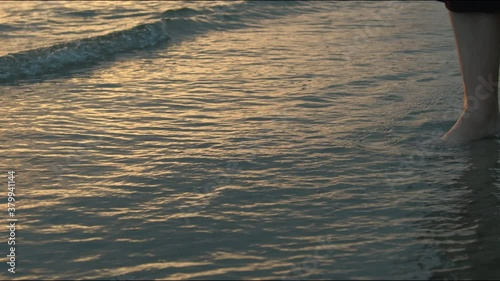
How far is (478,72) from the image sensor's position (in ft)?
14.7

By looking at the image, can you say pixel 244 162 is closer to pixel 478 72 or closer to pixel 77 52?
pixel 478 72

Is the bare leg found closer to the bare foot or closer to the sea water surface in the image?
the bare foot

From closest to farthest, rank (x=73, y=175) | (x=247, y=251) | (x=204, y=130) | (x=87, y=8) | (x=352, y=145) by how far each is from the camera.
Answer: (x=247, y=251) < (x=73, y=175) < (x=352, y=145) < (x=204, y=130) < (x=87, y=8)

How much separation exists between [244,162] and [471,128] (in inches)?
50.5

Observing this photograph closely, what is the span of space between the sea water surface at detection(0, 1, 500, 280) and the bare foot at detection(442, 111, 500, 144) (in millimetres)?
89

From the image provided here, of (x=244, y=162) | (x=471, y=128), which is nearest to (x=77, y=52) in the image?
(x=244, y=162)

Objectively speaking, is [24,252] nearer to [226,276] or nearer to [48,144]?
[226,276]

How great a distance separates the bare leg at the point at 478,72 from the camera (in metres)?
4.36

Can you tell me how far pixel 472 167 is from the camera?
4242mm

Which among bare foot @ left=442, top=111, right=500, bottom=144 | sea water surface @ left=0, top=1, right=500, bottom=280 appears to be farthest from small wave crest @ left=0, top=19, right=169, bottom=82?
bare foot @ left=442, top=111, right=500, bottom=144

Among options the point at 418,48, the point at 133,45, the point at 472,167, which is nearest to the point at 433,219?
the point at 472,167

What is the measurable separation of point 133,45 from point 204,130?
141 inches

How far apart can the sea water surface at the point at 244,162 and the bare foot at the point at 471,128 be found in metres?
0.09

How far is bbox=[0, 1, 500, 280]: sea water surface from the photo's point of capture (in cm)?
324
